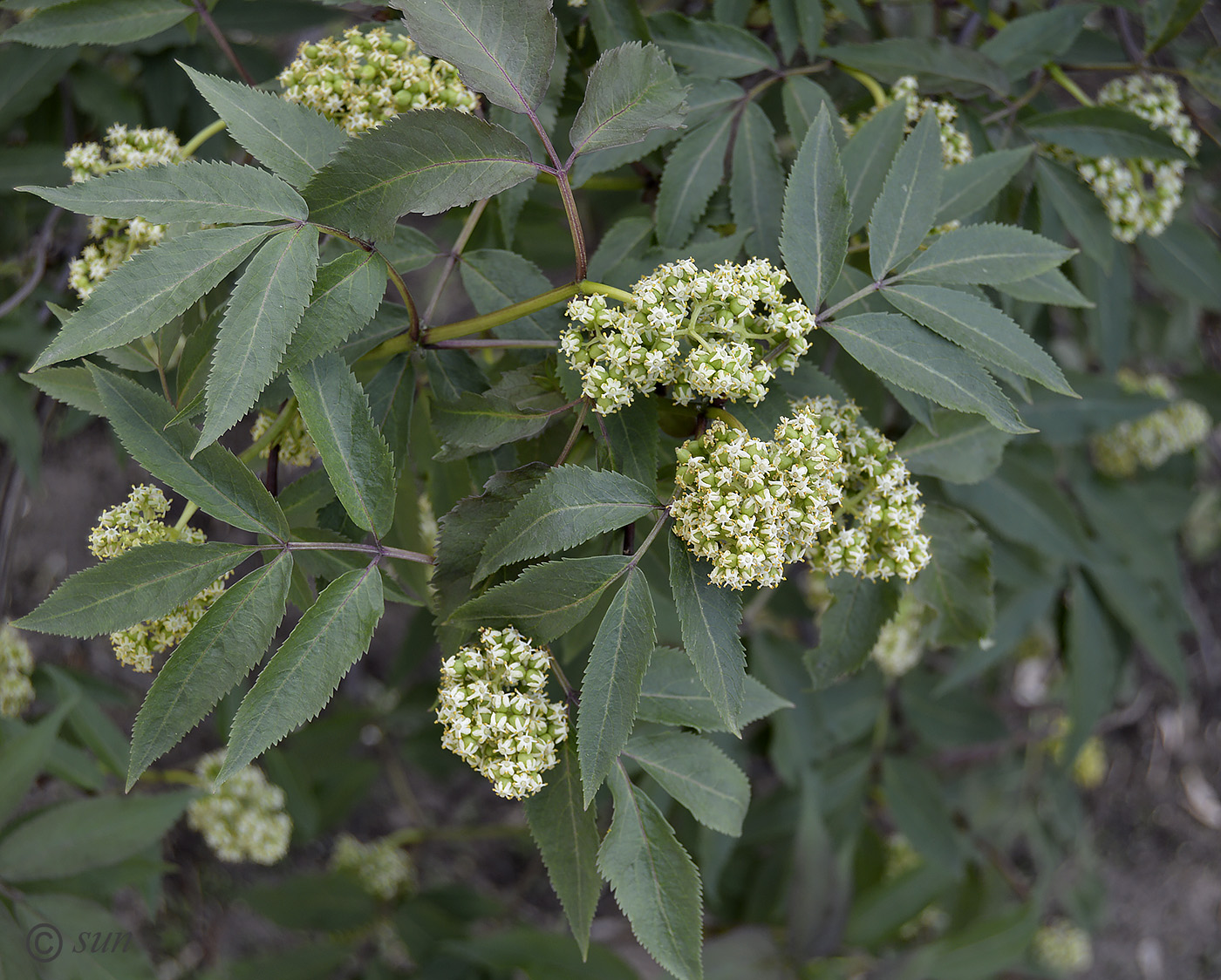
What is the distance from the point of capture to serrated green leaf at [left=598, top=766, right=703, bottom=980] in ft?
4.18

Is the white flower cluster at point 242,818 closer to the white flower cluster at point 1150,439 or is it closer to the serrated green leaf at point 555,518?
the serrated green leaf at point 555,518

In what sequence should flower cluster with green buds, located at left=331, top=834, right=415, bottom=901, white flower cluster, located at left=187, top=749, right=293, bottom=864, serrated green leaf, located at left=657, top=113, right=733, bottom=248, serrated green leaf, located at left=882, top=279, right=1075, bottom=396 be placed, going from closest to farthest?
serrated green leaf, located at left=882, top=279, right=1075, bottom=396 → serrated green leaf, located at left=657, top=113, right=733, bottom=248 → white flower cluster, located at left=187, top=749, right=293, bottom=864 → flower cluster with green buds, located at left=331, top=834, right=415, bottom=901

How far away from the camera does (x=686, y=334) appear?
1.20 m

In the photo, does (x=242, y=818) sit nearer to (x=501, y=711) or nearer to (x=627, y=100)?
(x=501, y=711)

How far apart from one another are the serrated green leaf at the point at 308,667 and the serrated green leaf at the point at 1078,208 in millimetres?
1763

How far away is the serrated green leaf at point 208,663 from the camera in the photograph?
116 cm

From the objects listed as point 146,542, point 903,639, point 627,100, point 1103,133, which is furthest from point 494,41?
point 903,639

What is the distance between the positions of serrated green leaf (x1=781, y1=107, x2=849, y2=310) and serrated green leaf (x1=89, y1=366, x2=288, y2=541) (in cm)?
90

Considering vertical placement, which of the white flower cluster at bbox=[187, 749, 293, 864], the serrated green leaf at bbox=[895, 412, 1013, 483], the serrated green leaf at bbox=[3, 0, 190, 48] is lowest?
the white flower cluster at bbox=[187, 749, 293, 864]

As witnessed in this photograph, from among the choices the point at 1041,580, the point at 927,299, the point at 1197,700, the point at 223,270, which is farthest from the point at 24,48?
the point at 1197,700

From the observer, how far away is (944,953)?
2611 mm

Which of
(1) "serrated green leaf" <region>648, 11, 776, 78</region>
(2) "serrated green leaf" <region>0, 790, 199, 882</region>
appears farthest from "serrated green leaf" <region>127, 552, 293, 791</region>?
(1) "serrated green leaf" <region>648, 11, 776, 78</region>

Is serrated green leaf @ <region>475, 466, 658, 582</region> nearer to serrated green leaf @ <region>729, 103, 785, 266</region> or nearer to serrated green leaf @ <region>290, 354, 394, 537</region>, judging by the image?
serrated green leaf @ <region>290, 354, 394, 537</region>

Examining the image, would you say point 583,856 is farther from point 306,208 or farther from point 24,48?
point 24,48
